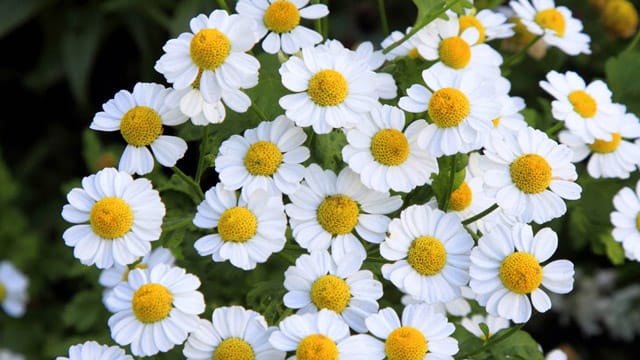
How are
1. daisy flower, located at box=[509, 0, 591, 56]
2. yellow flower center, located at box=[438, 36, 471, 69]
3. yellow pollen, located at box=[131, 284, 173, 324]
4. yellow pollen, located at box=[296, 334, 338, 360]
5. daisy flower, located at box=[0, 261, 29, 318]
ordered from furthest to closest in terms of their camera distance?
daisy flower, located at box=[0, 261, 29, 318]
daisy flower, located at box=[509, 0, 591, 56]
yellow flower center, located at box=[438, 36, 471, 69]
yellow pollen, located at box=[131, 284, 173, 324]
yellow pollen, located at box=[296, 334, 338, 360]

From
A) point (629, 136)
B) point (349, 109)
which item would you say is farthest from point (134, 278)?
point (629, 136)

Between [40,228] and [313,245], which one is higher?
[313,245]

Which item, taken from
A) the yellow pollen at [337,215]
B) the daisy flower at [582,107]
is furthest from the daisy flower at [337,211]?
the daisy flower at [582,107]

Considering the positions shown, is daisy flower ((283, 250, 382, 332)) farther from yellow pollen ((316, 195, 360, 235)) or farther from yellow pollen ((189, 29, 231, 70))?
yellow pollen ((189, 29, 231, 70))

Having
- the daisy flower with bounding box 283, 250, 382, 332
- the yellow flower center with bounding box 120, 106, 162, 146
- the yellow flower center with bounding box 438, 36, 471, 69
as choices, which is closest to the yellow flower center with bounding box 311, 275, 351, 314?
the daisy flower with bounding box 283, 250, 382, 332

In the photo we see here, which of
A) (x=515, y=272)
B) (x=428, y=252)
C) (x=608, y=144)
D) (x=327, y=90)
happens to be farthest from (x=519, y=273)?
(x=608, y=144)

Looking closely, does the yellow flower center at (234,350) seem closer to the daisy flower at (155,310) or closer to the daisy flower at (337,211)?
the daisy flower at (155,310)

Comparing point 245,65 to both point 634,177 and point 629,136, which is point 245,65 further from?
point 634,177
